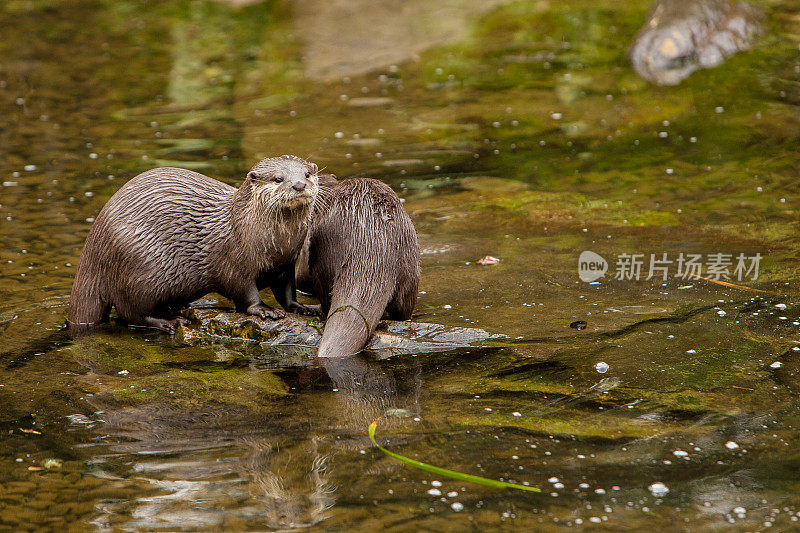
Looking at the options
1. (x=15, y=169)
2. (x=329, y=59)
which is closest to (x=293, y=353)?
(x=15, y=169)

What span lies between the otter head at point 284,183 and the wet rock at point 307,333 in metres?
0.58

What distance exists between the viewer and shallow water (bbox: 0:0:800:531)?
2.85 meters

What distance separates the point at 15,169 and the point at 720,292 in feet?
17.1

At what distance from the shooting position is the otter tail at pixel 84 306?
4.23 metres

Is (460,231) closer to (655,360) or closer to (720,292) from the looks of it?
(720,292)

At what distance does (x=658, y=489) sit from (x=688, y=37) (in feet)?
22.0

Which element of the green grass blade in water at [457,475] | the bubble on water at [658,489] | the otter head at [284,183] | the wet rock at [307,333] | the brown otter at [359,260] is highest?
the otter head at [284,183]

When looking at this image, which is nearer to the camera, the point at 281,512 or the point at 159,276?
the point at 281,512

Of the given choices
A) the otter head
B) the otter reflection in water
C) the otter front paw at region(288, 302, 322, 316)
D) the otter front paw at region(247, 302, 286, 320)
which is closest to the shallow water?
the otter reflection in water

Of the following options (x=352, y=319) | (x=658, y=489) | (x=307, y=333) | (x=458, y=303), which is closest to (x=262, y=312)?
(x=307, y=333)

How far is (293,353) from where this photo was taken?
3.99 m
